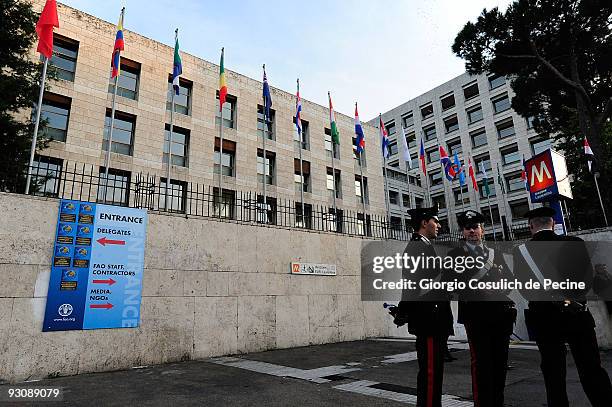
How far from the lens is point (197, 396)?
16.7 feet

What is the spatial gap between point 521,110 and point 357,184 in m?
12.7

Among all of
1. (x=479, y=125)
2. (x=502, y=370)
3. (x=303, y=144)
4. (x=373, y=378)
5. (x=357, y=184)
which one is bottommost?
(x=373, y=378)

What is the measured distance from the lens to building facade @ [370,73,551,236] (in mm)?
37750

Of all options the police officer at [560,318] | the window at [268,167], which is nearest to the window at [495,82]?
the window at [268,167]

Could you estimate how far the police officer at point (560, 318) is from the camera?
3162mm

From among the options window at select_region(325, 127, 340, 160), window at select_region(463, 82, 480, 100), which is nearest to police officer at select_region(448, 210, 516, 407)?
window at select_region(325, 127, 340, 160)

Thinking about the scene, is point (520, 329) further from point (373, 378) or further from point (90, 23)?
point (90, 23)

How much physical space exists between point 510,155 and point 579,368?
4151 cm

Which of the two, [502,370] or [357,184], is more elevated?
[357,184]

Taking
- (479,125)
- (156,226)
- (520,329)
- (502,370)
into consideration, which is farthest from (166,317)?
(479,125)

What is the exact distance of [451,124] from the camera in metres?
45.4

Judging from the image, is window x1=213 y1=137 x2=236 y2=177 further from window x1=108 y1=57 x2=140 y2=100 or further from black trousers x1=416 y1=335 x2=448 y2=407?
black trousers x1=416 y1=335 x2=448 y2=407

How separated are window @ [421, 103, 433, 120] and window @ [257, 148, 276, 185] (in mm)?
31144

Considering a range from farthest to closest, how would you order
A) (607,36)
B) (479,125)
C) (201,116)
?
1. (479,125)
2. (201,116)
3. (607,36)
